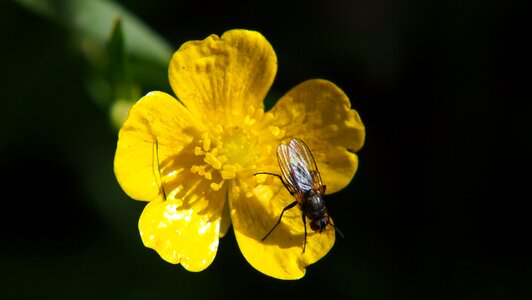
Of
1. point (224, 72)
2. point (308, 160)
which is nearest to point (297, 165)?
point (308, 160)

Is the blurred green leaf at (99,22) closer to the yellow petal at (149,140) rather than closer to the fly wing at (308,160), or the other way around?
the yellow petal at (149,140)

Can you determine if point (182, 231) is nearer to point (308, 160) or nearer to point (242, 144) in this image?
point (242, 144)

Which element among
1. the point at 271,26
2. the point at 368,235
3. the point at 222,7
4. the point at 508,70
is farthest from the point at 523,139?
the point at 222,7

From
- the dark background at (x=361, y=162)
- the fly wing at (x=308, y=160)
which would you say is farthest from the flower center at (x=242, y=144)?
the dark background at (x=361, y=162)

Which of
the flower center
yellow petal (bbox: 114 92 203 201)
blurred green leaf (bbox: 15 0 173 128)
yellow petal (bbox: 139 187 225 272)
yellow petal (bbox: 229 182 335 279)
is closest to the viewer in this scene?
yellow petal (bbox: 114 92 203 201)

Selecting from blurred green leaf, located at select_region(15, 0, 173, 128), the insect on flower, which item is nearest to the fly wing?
the insect on flower

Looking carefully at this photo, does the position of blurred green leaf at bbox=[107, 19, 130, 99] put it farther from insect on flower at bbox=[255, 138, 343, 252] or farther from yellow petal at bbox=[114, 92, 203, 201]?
insect on flower at bbox=[255, 138, 343, 252]
